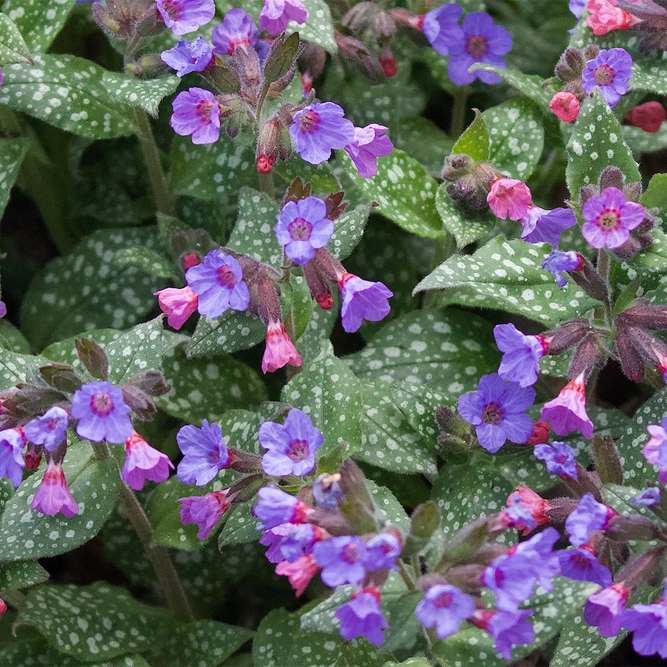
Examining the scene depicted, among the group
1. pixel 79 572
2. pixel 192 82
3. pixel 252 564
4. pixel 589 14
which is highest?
pixel 589 14

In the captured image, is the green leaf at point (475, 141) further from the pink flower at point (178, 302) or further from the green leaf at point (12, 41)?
the green leaf at point (12, 41)

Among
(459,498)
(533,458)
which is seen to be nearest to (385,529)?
(459,498)

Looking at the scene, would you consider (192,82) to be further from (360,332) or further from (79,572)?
(79,572)

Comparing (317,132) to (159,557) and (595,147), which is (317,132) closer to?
(595,147)

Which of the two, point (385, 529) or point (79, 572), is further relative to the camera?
point (79, 572)

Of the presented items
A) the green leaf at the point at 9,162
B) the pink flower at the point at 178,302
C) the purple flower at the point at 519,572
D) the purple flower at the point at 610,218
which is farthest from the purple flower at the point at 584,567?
the green leaf at the point at 9,162

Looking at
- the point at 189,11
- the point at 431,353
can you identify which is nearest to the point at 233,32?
the point at 189,11
